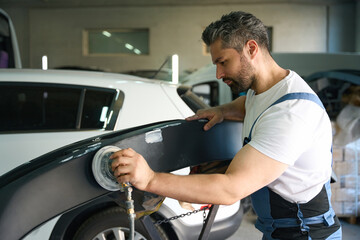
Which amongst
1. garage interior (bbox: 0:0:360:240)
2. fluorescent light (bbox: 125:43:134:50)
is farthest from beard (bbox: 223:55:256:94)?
fluorescent light (bbox: 125:43:134:50)

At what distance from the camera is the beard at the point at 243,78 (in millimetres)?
1131

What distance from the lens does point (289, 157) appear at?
947 millimetres

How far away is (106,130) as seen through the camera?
2.12 meters

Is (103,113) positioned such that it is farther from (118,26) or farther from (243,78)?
(118,26)

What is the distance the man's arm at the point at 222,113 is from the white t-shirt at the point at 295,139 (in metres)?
0.13

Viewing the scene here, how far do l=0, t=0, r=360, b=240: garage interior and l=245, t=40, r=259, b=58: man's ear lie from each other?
366 inches

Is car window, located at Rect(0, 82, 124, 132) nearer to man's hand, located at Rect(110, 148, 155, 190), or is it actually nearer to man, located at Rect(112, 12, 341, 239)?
man, located at Rect(112, 12, 341, 239)

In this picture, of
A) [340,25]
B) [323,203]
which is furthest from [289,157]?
[340,25]

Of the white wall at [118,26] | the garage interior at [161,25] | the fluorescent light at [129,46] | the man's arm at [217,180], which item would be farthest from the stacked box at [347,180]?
the fluorescent light at [129,46]

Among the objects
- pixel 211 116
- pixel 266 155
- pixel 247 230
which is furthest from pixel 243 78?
pixel 247 230

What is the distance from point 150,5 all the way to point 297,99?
34.9 ft

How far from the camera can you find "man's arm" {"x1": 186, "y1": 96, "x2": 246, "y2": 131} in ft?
4.09

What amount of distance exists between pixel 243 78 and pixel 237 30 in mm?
149

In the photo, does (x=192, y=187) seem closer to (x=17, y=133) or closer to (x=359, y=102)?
(x=17, y=133)
